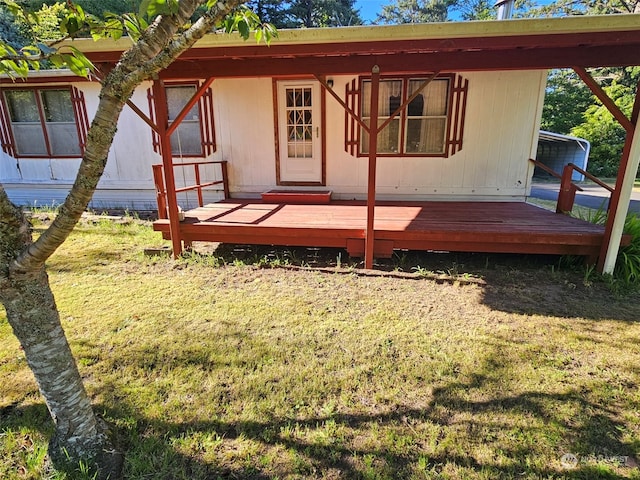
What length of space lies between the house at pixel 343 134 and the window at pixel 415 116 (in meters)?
0.02

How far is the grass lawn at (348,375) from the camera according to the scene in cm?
183

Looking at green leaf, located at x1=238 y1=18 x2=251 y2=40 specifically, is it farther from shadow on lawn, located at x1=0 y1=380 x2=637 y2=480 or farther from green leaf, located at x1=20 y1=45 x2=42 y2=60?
shadow on lawn, located at x1=0 y1=380 x2=637 y2=480

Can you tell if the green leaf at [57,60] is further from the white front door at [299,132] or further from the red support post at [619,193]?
the white front door at [299,132]

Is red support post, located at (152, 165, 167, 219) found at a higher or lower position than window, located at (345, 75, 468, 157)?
lower

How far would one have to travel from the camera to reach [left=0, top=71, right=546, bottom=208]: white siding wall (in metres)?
5.76

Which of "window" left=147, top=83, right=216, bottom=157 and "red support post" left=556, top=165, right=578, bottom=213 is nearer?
"red support post" left=556, top=165, right=578, bottom=213

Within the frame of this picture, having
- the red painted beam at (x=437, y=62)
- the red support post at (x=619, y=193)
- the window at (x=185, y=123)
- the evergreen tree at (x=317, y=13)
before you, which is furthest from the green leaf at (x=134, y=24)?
the evergreen tree at (x=317, y=13)

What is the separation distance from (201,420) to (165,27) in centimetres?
198

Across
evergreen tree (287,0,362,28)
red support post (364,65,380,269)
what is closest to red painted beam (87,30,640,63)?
red support post (364,65,380,269)

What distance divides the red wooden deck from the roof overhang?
5.81 feet

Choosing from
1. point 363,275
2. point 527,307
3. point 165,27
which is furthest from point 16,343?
point 527,307

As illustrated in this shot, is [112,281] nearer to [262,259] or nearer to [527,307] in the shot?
[262,259]

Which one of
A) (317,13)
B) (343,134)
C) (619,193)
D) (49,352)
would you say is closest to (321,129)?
(343,134)

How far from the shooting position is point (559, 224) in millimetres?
4516
